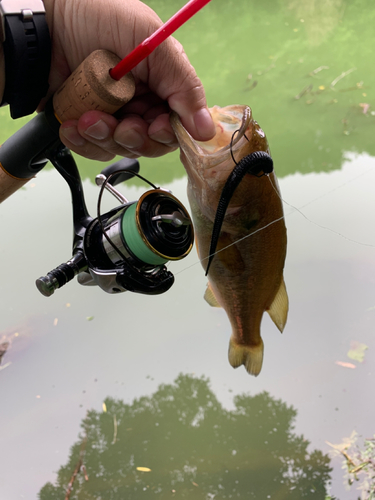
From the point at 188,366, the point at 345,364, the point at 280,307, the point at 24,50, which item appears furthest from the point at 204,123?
the point at 345,364

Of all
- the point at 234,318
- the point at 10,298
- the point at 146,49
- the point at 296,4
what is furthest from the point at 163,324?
the point at 296,4

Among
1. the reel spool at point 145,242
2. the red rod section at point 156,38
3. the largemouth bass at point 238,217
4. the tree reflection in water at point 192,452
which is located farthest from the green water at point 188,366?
the red rod section at point 156,38

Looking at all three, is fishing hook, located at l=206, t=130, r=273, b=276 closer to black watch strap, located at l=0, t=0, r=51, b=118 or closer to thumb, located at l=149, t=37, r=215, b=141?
thumb, located at l=149, t=37, r=215, b=141

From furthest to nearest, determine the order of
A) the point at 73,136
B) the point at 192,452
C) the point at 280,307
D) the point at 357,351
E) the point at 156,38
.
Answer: the point at 357,351
the point at 192,452
the point at 280,307
the point at 73,136
the point at 156,38

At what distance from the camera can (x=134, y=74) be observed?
Result: 37.4 inches

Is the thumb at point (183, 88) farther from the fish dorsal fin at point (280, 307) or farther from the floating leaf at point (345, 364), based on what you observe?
the floating leaf at point (345, 364)

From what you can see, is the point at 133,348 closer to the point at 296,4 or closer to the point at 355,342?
the point at 355,342

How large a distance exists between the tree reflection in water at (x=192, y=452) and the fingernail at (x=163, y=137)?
130cm

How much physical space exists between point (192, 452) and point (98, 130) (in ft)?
4.93

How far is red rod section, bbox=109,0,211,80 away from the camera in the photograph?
0.67 meters

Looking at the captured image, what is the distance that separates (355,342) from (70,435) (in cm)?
143

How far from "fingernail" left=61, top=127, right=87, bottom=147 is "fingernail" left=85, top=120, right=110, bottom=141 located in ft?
0.13

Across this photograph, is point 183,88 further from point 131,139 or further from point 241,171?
point 241,171

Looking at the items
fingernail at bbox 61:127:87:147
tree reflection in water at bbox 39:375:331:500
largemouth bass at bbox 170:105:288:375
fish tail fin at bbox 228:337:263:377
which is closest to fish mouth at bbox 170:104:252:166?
largemouth bass at bbox 170:105:288:375
